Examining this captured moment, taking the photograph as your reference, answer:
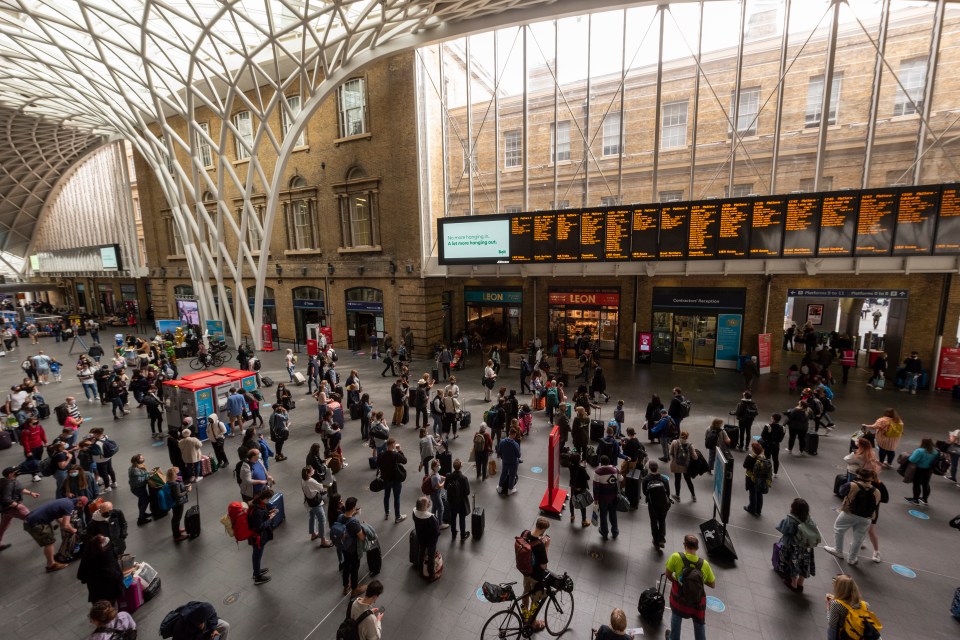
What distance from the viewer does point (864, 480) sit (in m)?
6.38

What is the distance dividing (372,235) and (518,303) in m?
8.86

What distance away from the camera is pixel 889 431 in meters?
9.09

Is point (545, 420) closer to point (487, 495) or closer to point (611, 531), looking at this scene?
point (487, 495)

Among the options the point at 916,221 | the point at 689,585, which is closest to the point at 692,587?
the point at 689,585

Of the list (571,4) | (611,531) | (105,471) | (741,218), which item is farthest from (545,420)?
(571,4)

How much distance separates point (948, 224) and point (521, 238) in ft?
44.1

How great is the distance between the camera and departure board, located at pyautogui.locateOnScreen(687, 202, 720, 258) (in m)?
14.9

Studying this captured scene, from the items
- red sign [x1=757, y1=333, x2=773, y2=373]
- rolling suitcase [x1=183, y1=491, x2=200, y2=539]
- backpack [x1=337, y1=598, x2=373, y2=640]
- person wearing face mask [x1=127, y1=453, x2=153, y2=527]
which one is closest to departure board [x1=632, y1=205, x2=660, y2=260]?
red sign [x1=757, y1=333, x2=773, y2=373]

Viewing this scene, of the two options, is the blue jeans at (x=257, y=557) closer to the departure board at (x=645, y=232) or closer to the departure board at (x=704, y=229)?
the departure board at (x=645, y=232)

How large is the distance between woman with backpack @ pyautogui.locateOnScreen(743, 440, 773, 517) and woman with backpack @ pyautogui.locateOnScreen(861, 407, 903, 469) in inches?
138

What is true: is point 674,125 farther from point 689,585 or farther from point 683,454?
point 689,585

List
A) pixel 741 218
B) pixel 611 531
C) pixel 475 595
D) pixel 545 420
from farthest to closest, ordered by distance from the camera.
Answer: pixel 741 218, pixel 545 420, pixel 611 531, pixel 475 595

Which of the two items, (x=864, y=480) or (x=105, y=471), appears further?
(x=105, y=471)

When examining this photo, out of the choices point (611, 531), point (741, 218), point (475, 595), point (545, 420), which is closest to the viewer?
point (475, 595)
